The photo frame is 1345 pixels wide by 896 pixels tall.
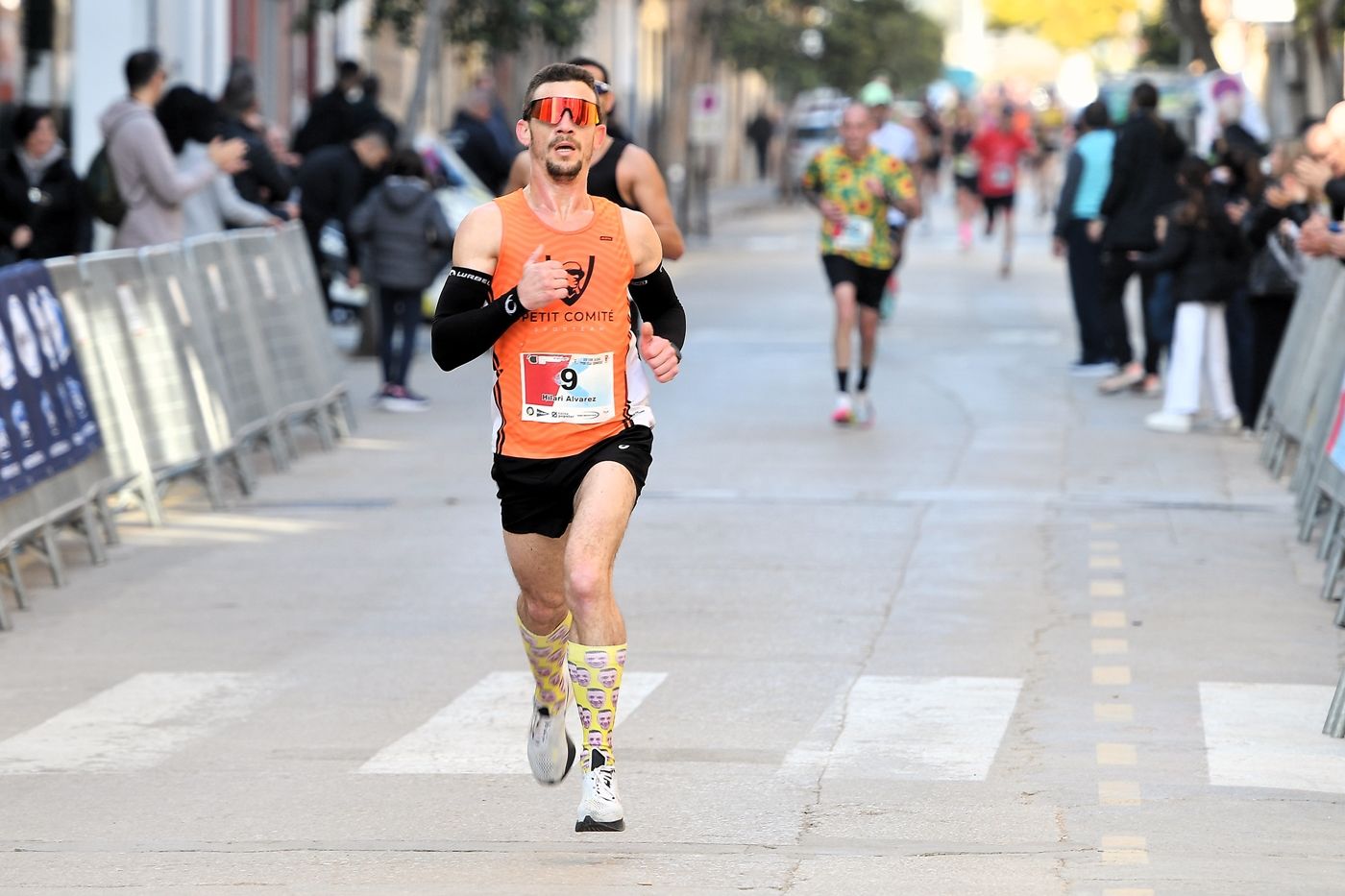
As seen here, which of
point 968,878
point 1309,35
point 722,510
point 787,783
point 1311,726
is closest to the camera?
point 968,878

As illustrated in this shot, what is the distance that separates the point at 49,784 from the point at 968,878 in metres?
2.63

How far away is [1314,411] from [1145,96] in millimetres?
6258

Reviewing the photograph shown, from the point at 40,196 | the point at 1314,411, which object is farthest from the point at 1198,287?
the point at 40,196

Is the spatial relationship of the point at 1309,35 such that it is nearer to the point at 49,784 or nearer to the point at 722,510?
the point at 722,510

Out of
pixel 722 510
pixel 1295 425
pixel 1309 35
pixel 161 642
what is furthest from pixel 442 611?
pixel 1309 35

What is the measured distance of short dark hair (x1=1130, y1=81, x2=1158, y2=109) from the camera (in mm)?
18031

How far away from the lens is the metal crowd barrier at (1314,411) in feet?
35.2

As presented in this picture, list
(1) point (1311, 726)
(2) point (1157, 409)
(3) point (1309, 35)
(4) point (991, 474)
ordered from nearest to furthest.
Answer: (1) point (1311, 726)
(4) point (991, 474)
(2) point (1157, 409)
(3) point (1309, 35)

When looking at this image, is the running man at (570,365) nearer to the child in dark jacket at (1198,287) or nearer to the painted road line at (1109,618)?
the painted road line at (1109,618)

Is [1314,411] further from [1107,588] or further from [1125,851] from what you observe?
[1125,851]

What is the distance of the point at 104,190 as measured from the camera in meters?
14.4

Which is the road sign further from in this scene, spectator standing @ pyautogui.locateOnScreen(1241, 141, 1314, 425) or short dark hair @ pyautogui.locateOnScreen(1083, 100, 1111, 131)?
spectator standing @ pyautogui.locateOnScreen(1241, 141, 1314, 425)

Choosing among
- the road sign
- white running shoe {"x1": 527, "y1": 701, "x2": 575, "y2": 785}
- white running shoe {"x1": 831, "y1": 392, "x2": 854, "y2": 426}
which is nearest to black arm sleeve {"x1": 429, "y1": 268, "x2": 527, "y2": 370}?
white running shoe {"x1": 527, "y1": 701, "x2": 575, "y2": 785}

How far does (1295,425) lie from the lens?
42.9ft
